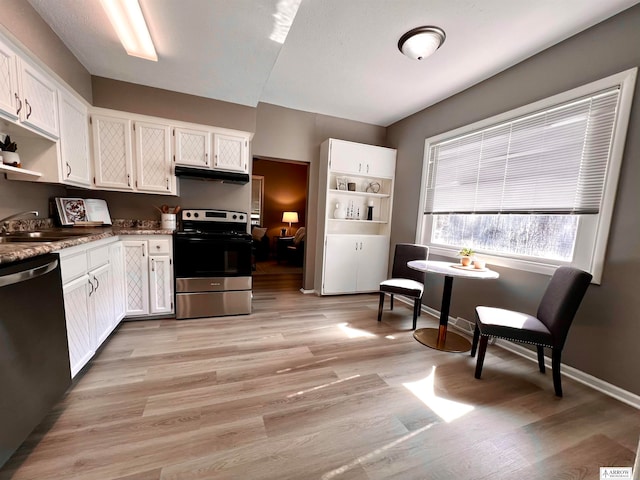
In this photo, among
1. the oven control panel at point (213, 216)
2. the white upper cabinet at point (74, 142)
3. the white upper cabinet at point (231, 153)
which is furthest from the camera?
the oven control panel at point (213, 216)

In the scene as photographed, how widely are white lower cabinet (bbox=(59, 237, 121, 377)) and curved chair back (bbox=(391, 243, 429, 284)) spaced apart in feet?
9.92

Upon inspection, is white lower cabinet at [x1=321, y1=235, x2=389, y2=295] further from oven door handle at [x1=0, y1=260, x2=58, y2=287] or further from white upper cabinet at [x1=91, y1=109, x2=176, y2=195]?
oven door handle at [x1=0, y1=260, x2=58, y2=287]

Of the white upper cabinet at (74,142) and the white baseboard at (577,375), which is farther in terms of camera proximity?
the white upper cabinet at (74,142)

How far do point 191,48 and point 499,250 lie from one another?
11.1ft

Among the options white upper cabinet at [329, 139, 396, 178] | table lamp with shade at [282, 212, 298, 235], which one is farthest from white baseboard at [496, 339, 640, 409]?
table lamp with shade at [282, 212, 298, 235]

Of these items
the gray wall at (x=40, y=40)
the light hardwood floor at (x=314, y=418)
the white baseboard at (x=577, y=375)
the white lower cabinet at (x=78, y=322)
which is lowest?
the light hardwood floor at (x=314, y=418)

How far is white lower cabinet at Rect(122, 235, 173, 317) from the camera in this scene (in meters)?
2.61

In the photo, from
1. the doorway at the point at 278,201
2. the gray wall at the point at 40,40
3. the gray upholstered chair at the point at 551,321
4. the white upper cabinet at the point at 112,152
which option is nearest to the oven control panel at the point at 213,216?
the white upper cabinet at the point at 112,152

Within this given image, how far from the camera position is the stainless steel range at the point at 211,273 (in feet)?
9.14

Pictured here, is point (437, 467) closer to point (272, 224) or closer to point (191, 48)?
point (191, 48)

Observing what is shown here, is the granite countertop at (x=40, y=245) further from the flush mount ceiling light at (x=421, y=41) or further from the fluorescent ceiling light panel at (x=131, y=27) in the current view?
the flush mount ceiling light at (x=421, y=41)

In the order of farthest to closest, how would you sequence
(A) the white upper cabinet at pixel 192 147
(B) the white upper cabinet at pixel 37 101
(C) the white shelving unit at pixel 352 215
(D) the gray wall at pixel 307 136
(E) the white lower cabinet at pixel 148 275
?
(C) the white shelving unit at pixel 352 215, (D) the gray wall at pixel 307 136, (A) the white upper cabinet at pixel 192 147, (E) the white lower cabinet at pixel 148 275, (B) the white upper cabinet at pixel 37 101

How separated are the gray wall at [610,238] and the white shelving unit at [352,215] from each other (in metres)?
1.54

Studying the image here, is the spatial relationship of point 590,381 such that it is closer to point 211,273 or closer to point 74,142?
point 211,273
